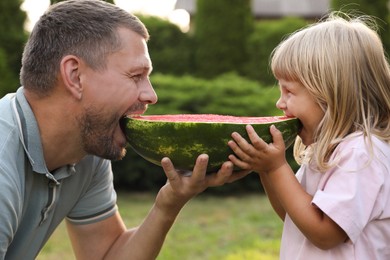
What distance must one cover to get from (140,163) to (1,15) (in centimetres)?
358

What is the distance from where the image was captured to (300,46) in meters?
3.42

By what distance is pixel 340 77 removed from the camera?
11.0 ft

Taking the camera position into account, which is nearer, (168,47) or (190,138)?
(190,138)

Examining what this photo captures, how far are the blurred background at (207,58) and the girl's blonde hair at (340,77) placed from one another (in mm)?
2237

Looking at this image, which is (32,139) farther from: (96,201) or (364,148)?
(364,148)

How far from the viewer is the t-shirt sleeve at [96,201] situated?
161 inches

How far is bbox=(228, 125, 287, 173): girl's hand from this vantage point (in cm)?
A: 318

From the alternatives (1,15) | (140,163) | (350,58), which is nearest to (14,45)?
(1,15)

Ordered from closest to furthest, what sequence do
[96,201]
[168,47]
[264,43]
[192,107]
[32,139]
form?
[32,139] → [96,201] → [192,107] → [264,43] → [168,47]

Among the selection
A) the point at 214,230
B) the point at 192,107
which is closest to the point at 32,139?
the point at 214,230

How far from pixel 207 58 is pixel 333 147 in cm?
1284

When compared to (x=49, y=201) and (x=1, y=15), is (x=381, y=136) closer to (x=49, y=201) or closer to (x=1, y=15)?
(x=49, y=201)

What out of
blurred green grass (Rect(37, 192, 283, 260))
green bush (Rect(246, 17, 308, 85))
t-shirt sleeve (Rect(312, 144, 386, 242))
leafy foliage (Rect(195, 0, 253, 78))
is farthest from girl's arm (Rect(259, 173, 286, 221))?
leafy foliage (Rect(195, 0, 253, 78))

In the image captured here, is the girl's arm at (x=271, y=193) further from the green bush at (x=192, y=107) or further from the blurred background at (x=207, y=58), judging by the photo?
the green bush at (x=192, y=107)
